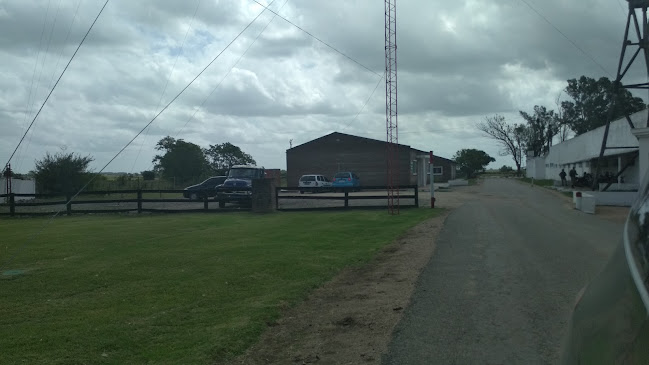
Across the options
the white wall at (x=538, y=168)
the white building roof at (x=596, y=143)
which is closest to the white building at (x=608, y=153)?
the white building roof at (x=596, y=143)

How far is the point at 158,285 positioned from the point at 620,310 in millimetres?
7972

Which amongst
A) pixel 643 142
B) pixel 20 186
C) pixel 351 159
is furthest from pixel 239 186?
pixel 351 159

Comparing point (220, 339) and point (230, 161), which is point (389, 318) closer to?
point (220, 339)

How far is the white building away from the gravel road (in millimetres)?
19096

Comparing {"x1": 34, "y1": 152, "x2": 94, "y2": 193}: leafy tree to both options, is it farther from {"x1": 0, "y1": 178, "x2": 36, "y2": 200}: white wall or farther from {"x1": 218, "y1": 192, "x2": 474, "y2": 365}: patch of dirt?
{"x1": 218, "y1": 192, "x2": 474, "y2": 365}: patch of dirt

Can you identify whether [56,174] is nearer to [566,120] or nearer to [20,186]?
[20,186]

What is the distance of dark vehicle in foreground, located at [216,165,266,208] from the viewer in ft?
85.3

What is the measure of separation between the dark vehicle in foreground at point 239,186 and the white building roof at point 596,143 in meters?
21.2

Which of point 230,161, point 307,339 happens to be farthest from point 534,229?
point 230,161

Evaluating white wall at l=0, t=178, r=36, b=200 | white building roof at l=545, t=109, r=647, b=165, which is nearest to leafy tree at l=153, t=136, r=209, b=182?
white wall at l=0, t=178, r=36, b=200

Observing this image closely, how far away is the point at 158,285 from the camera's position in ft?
29.7

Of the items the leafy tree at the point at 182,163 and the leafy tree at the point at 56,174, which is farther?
the leafy tree at the point at 182,163

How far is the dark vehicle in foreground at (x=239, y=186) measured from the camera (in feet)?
85.3

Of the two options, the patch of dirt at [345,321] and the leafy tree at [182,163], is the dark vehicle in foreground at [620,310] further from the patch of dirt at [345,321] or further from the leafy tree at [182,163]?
the leafy tree at [182,163]
